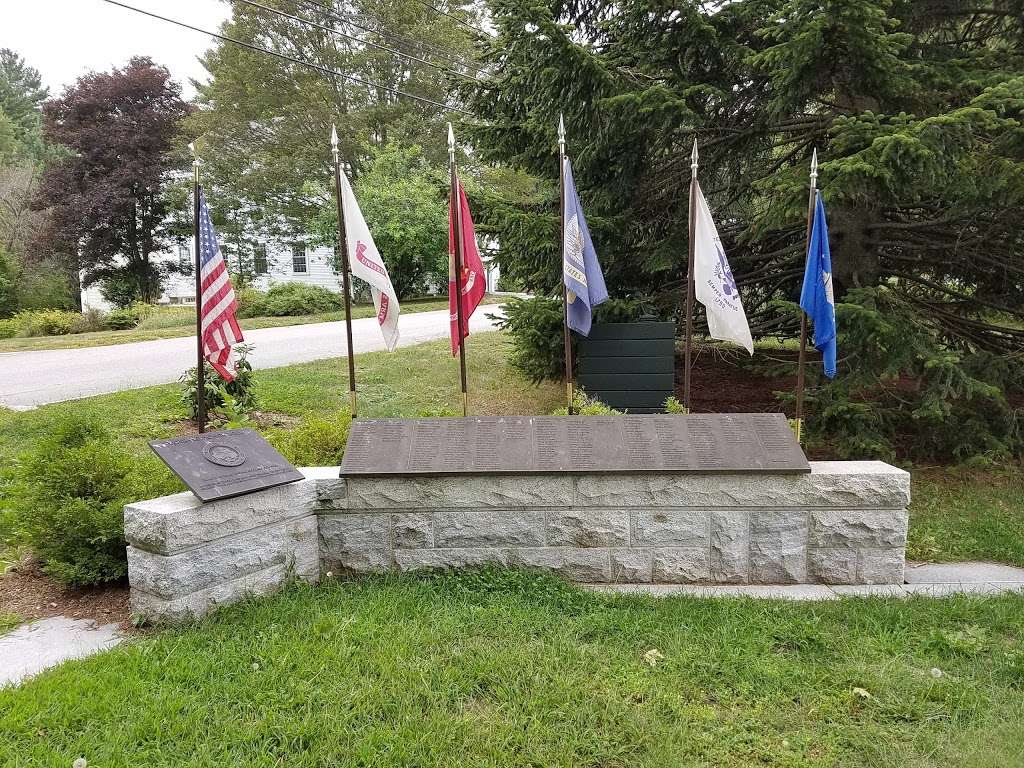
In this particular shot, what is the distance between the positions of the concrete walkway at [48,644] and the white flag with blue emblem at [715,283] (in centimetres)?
429

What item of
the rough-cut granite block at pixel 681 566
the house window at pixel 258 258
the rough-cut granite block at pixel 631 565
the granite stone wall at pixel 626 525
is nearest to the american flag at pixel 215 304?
the granite stone wall at pixel 626 525

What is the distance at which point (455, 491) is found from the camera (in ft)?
13.4

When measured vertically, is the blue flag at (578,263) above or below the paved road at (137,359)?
above

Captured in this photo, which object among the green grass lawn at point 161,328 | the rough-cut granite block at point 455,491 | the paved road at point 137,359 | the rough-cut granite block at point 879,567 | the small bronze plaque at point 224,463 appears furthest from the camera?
the green grass lawn at point 161,328

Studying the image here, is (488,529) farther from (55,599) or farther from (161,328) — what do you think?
(161,328)

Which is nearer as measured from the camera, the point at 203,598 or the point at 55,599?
the point at 203,598

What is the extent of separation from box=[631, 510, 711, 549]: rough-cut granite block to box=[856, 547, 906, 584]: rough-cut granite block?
1.00 meters

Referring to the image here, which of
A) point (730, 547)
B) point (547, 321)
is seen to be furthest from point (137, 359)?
point (730, 547)

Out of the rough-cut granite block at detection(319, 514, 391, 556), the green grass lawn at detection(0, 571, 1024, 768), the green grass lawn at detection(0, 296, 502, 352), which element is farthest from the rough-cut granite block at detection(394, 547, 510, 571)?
the green grass lawn at detection(0, 296, 502, 352)

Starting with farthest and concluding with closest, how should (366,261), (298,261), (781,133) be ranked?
(298,261)
(781,133)
(366,261)

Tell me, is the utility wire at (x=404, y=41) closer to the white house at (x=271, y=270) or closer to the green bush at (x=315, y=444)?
the white house at (x=271, y=270)

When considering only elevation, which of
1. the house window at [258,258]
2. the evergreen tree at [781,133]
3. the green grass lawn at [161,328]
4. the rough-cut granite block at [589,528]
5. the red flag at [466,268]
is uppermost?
the house window at [258,258]

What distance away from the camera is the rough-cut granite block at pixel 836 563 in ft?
13.8

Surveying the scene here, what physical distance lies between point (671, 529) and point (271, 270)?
95.2 ft
